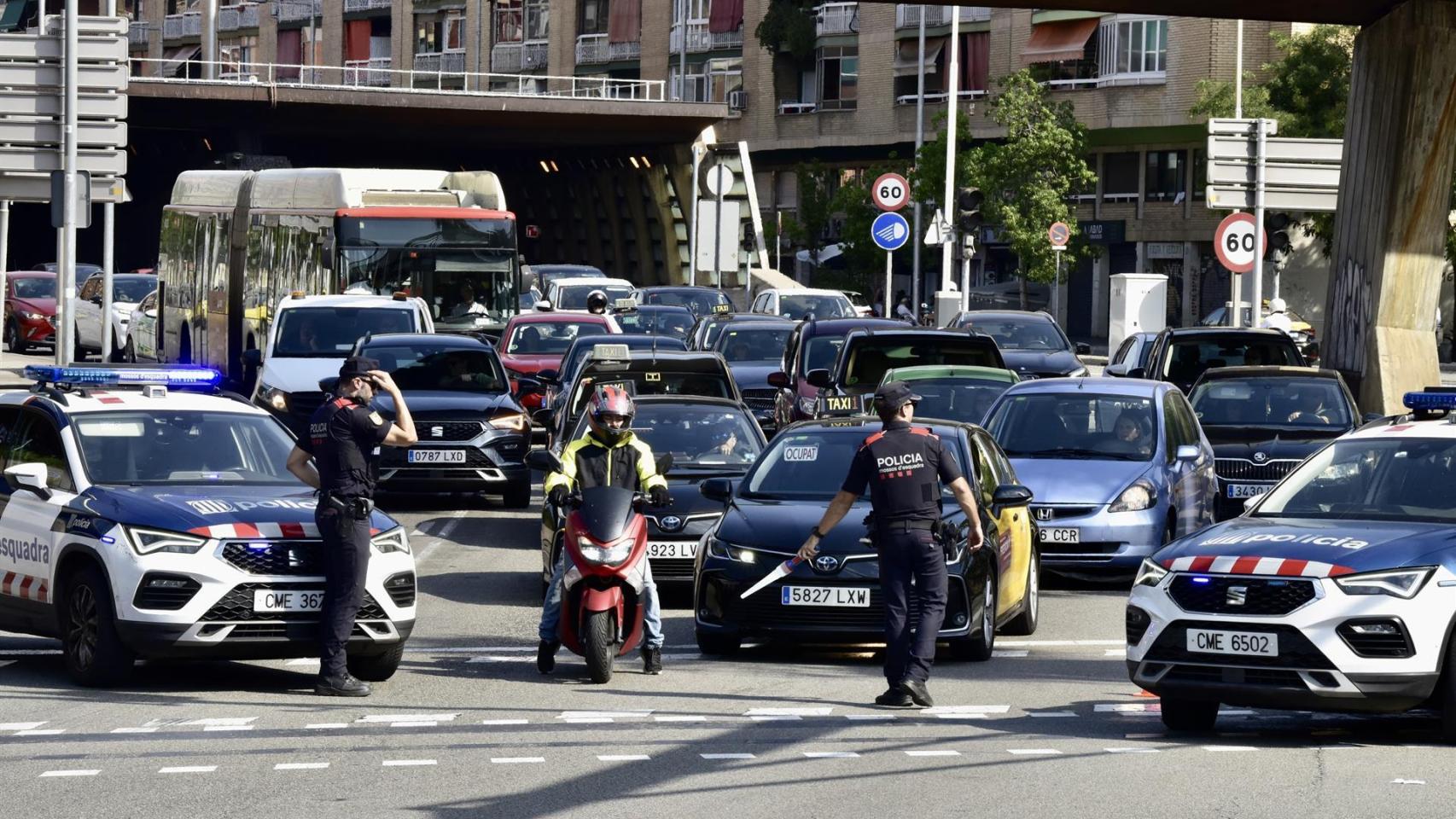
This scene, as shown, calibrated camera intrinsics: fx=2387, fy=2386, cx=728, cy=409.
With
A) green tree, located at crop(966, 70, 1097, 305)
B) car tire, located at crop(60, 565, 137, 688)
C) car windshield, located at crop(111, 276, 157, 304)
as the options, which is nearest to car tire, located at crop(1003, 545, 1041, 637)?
car tire, located at crop(60, 565, 137, 688)

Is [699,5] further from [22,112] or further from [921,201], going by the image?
[22,112]

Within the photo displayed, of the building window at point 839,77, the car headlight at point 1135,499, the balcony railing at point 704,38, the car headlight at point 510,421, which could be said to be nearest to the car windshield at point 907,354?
the car headlight at point 510,421

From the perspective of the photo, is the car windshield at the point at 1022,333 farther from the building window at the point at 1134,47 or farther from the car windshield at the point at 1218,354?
the building window at the point at 1134,47

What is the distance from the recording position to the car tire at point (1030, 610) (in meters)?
14.9

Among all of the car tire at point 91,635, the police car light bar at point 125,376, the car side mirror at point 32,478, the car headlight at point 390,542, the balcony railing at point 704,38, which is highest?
the balcony railing at point 704,38

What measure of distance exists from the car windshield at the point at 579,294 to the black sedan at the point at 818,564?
29.1 meters

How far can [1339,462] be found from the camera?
11.9m

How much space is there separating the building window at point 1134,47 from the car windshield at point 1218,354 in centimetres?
3827

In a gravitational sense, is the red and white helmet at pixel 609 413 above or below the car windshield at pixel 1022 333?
below

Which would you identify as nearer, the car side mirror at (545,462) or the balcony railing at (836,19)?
the car side mirror at (545,462)

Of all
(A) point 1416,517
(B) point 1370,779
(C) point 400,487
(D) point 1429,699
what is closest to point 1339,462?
(A) point 1416,517

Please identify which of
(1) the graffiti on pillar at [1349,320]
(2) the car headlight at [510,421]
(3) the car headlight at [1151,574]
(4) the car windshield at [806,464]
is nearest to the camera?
(3) the car headlight at [1151,574]

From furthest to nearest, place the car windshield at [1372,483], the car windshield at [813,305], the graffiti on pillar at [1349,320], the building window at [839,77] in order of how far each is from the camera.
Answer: the building window at [839,77], the car windshield at [813,305], the graffiti on pillar at [1349,320], the car windshield at [1372,483]

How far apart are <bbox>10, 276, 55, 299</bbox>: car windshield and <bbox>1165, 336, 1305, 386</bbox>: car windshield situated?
32.1 m
